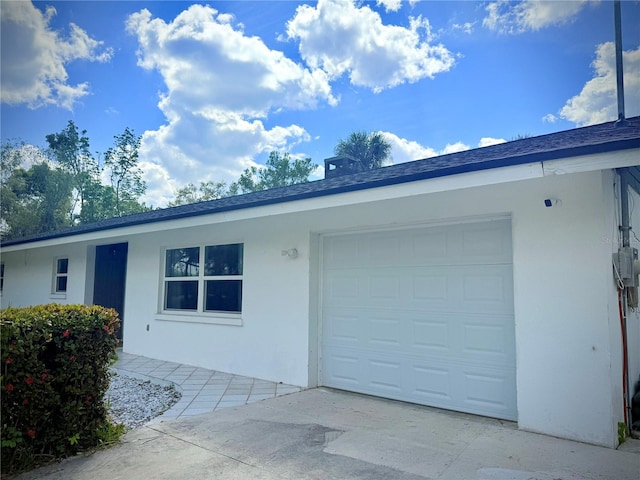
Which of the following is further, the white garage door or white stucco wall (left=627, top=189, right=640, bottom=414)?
the white garage door

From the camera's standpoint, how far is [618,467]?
3312mm

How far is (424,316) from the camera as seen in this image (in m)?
5.31

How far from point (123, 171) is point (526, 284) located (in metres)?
33.0

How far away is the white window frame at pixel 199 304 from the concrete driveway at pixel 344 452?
2.74m

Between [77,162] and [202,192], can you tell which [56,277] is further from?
[202,192]

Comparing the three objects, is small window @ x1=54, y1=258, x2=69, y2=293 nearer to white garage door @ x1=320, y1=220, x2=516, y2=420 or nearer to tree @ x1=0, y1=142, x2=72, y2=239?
white garage door @ x1=320, y1=220, x2=516, y2=420

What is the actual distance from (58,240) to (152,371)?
197 inches

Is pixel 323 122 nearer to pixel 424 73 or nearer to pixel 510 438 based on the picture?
pixel 424 73

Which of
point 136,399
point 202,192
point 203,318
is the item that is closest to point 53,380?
point 136,399

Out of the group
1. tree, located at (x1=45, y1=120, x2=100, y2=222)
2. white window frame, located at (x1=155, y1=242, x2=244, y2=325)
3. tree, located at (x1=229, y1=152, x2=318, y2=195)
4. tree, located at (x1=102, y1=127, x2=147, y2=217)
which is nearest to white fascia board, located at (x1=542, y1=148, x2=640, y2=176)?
white window frame, located at (x1=155, y1=242, x2=244, y2=325)

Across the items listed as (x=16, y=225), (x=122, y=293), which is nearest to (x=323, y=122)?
(x=122, y=293)

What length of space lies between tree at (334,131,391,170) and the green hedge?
22778mm

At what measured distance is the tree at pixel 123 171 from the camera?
3109 cm

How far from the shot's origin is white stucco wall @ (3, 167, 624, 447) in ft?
12.9
